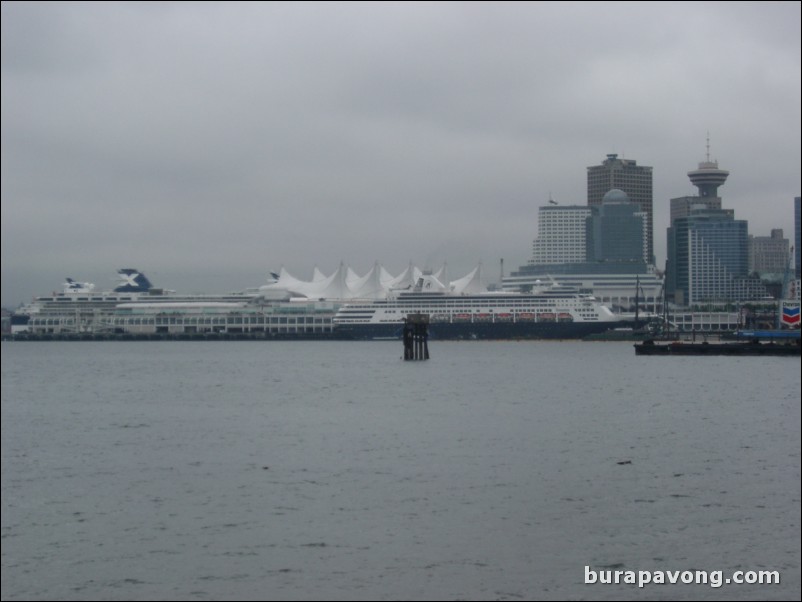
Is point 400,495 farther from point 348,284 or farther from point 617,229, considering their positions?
point 617,229

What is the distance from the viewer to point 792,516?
613 inches

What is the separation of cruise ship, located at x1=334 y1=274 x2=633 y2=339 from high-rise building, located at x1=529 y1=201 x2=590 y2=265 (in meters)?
64.9

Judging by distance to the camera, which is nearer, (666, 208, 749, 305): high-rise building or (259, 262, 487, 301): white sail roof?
(259, 262, 487, 301): white sail roof

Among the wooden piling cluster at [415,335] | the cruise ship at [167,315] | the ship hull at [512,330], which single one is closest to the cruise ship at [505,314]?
the ship hull at [512,330]

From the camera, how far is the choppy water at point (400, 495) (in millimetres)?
13453

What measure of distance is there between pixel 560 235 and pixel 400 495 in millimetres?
141664

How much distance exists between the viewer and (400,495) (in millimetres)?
17547

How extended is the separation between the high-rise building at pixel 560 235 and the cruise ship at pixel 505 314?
64882mm

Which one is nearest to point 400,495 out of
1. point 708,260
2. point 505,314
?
point 505,314

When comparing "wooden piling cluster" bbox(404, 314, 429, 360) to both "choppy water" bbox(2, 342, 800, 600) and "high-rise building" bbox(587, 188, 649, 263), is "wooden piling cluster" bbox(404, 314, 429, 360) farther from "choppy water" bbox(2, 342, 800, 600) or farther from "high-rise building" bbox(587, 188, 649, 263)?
"high-rise building" bbox(587, 188, 649, 263)

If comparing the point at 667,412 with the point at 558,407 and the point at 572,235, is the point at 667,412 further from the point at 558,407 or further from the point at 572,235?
the point at 572,235

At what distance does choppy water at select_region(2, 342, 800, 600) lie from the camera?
1345 centimetres

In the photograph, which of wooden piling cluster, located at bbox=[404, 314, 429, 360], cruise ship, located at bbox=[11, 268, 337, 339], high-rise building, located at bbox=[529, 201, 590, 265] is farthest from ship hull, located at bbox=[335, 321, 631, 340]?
high-rise building, located at bbox=[529, 201, 590, 265]

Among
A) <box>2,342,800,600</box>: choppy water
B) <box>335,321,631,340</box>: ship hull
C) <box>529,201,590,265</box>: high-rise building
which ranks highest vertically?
<box>529,201,590,265</box>: high-rise building
